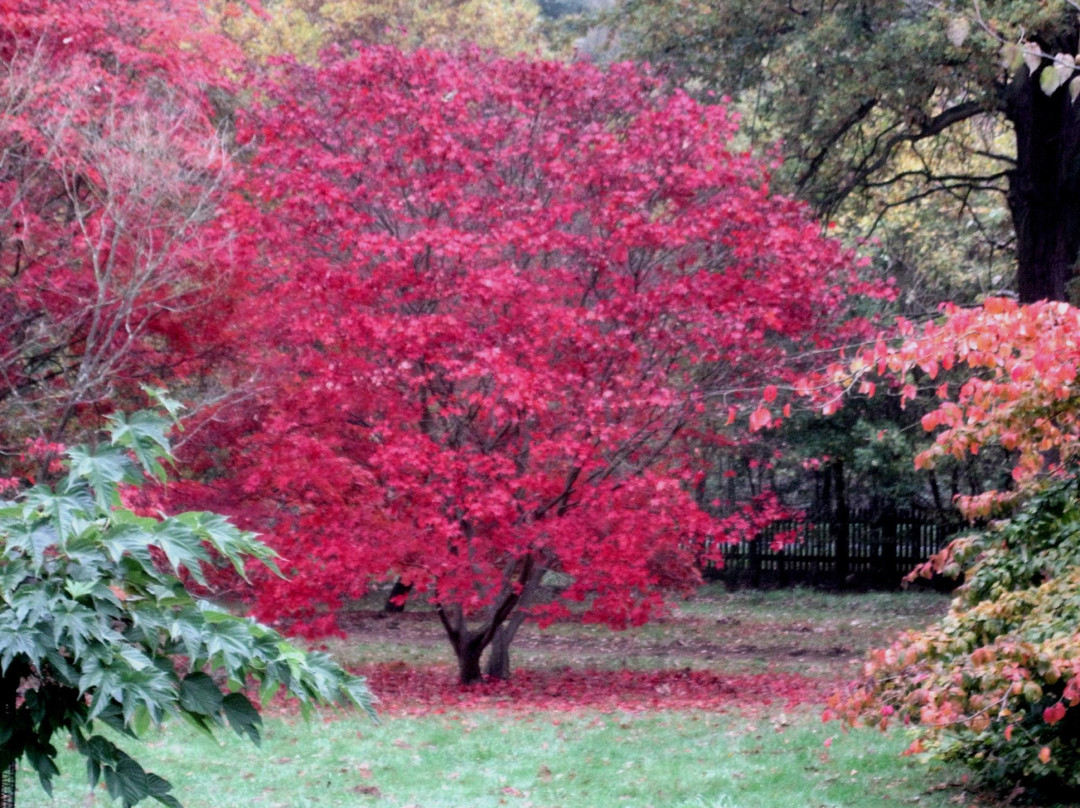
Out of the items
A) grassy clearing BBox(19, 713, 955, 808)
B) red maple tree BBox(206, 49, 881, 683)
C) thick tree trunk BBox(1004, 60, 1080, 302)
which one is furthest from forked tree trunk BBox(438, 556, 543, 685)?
thick tree trunk BBox(1004, 60, 1080, 302)

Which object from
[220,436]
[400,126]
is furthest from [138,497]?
[400,126]

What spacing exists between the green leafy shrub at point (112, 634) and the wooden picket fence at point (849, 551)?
20.3 m

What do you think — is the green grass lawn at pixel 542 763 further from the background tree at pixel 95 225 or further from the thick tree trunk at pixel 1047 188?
the thick tree trunk at pixel 1047 188

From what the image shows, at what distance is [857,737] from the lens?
8.40 metres

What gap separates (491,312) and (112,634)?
7932 millimetres

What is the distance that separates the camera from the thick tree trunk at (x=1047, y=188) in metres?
12.5

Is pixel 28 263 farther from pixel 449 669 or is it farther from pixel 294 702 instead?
pixel 449 669

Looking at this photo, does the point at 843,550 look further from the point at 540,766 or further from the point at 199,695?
the point at 199,695

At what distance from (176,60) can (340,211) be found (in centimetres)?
335

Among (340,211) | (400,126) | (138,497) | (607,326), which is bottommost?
(138,497)

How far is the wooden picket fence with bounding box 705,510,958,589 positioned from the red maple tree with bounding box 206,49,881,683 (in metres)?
12.4

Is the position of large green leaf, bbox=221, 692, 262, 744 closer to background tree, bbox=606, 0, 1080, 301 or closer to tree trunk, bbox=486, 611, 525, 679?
tree trunk, bbox=486, 611, 525, 679

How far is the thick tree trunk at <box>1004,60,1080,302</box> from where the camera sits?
12492mm

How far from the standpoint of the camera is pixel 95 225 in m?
10.6
